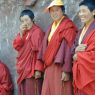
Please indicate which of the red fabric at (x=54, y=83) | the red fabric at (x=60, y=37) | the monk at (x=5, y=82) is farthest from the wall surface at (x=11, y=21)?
the red fabric at (x=54, y=83)

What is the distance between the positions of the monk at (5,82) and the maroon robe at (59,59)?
1205 millimetres

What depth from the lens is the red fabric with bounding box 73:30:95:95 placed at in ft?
15.3

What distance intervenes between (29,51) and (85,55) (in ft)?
4.38

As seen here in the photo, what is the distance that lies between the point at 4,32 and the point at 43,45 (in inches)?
64.2

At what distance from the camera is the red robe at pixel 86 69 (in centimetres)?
468

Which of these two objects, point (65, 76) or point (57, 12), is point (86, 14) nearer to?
point (57, 12)

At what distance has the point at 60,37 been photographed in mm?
5262

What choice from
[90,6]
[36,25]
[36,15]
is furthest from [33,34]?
[90,6]

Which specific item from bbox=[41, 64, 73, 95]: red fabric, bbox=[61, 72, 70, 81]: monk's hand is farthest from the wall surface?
bbox=[61, 72, 70, 81]: monk's hand

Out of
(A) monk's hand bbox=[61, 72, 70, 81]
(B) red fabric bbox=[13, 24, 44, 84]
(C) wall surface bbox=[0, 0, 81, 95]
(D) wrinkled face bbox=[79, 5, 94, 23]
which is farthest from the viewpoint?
(C) wall surface bbox=[0, 0, 81, 95]

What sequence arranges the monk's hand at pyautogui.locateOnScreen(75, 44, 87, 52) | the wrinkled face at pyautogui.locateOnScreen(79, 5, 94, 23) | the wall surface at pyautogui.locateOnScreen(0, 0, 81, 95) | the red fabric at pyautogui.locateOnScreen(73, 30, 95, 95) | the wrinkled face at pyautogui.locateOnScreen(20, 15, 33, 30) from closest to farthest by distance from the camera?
the red fabric at pyautogui.locateOnScreen(73, 30, 95, 95) < the monk's hand at pyautogui.locateOnScreen(75, 44, 87, 52) < the wrinkled face at pyautogui.locateOnScreen(79, 5, 94, 23) < the wrinkled face at pyautogui.locateOnScreen(20, 15, 33, 30) < the wall surface at pyautogui.locateOnScreen(0, 0, 81, 95)

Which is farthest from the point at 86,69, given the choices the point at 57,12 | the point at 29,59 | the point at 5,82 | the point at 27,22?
the point at 5,82

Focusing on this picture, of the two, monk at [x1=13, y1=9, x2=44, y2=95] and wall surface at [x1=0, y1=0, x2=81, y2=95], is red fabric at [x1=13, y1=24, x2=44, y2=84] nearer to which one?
monk at [x1=13, y1=9, x2=44, y2=95]

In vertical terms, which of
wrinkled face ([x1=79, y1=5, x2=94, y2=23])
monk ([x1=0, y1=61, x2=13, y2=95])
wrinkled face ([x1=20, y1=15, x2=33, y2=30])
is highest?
wrinkled face ([x1=79, y1=5, x2=94, y2=23])
